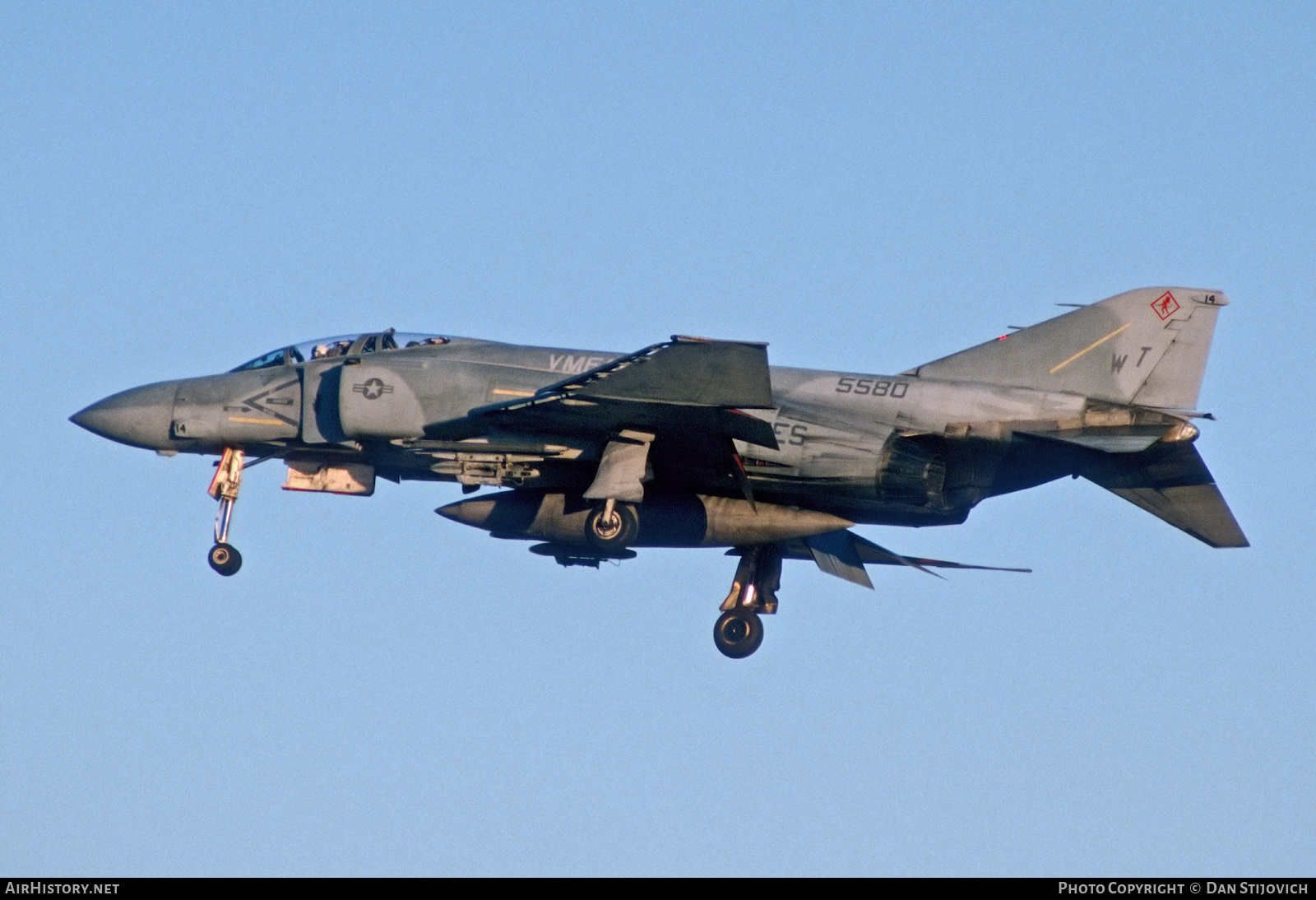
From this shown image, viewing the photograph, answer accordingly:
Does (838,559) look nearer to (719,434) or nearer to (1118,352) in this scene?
(719,434)

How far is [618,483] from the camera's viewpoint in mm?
19781

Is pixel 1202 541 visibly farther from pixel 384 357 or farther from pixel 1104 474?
pixel 384 357

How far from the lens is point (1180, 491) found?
20.9 meters

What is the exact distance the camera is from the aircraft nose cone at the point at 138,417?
2181 centimetres

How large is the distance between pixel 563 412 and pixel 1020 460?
5.74 metres

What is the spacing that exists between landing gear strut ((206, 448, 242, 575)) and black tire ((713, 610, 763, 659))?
6.15 metres

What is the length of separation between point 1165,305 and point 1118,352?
2.86 ft

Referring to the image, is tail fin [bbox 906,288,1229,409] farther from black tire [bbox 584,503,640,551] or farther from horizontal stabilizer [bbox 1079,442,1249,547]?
black tire [bbox 584,503,640,551]

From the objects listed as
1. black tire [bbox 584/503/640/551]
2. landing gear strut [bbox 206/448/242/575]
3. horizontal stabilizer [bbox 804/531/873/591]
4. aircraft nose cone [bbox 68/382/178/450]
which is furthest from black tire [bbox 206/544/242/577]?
horizontal stabilizer [bbox 804/531/873/591]

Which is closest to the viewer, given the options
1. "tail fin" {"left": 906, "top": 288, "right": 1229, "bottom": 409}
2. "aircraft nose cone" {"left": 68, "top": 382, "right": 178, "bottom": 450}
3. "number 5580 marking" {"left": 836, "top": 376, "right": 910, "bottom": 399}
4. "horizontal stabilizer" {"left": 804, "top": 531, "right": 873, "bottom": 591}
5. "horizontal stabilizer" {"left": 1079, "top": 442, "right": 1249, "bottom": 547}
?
"horizontal stabilizer" {"left": 1079, "top": 442, "right": 1249, "bottom": 547}

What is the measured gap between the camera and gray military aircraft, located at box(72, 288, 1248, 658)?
20.0 metres

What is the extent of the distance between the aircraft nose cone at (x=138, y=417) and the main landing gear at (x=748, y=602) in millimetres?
7399
